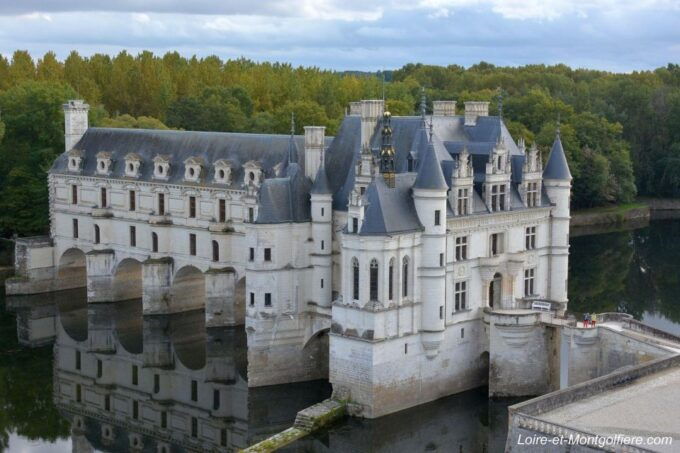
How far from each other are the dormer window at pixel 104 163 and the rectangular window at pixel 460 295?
2381cm

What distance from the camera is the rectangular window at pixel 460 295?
38431 millimetres

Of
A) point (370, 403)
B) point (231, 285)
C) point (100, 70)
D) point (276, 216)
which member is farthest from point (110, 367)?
point (100, 70)

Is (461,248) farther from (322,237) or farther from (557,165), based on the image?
(557,165)

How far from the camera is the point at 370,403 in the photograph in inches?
1401

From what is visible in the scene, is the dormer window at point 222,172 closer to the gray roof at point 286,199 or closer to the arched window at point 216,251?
the arched window at point 216,251

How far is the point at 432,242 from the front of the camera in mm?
36594

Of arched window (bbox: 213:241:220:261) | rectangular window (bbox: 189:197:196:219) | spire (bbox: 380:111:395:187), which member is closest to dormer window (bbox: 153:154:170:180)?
rectangular window (bbox: 189:197:196:219)

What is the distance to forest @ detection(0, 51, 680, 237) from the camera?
65688mm

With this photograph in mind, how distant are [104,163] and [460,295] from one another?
2426cm

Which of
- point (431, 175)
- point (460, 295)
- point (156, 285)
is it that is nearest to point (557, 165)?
point (460, 295)

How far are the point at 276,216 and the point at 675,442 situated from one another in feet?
62.0

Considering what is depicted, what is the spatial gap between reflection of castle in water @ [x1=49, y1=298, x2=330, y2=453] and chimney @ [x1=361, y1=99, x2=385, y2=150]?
9.86 metres

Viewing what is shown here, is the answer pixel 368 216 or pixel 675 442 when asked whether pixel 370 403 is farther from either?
pixel 675 442

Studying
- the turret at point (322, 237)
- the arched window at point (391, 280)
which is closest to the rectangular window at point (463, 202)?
the arched window at point (391, 280)
